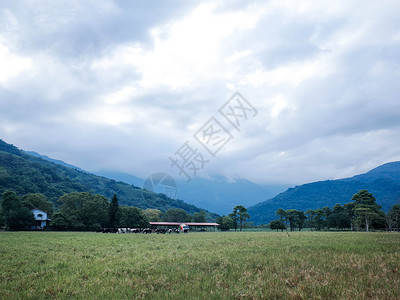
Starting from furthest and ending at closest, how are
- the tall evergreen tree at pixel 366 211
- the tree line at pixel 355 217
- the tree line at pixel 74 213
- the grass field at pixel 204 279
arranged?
the tree line at pixel 355 217
the tall evergreen tree at pixel 366 211
the tree line at pixel 74 213
the grass field at pixel 204 279

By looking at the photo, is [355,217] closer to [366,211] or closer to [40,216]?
[366,211]

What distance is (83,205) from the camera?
70000mm

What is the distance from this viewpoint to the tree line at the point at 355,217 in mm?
65031

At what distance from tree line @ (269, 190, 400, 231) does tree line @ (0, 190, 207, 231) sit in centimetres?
5366

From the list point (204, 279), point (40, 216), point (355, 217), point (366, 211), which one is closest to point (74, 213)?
point (40, 216)

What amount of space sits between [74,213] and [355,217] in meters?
80.3

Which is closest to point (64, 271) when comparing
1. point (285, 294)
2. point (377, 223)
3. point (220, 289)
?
point (220, 289)

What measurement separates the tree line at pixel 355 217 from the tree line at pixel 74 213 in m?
53.7

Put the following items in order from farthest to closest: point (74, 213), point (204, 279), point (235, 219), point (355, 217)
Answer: point (235, 219) → point (355, 217) → point (74, 213) → point (204, 279)

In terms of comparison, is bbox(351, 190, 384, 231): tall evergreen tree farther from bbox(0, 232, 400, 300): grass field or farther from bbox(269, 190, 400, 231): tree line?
bbox(0, 232, 400, 300): grass field

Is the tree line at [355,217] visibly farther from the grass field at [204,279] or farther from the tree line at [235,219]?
the grass field at [204,279]

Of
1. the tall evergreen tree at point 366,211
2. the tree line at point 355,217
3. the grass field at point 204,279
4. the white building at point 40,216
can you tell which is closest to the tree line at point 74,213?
the white building at point 40,216

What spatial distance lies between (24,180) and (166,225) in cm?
8111

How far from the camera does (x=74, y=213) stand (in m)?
69.1
